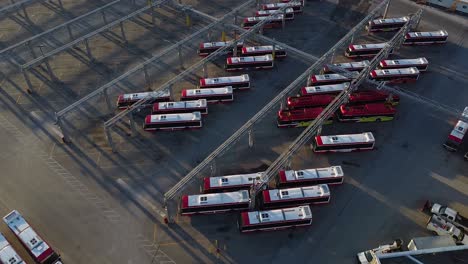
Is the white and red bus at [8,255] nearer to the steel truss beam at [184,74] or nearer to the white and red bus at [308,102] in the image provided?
the steel truss beam at [184,74]

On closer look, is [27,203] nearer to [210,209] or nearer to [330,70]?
[210,209]

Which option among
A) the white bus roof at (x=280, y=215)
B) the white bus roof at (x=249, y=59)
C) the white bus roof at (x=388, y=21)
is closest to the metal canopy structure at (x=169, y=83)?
the white bus roof at (x=249, y=59)

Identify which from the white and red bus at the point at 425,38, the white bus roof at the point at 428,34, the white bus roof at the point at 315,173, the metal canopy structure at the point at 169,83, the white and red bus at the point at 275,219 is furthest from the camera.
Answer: the white bus roof at the point at 428,34

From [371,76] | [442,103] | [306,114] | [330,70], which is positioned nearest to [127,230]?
[306,114]

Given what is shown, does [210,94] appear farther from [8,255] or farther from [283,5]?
[8,255]

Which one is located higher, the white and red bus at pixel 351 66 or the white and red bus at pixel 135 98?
the white and red bus at pixel 351 66

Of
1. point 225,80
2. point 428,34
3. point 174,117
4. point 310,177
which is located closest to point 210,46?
point 225,80

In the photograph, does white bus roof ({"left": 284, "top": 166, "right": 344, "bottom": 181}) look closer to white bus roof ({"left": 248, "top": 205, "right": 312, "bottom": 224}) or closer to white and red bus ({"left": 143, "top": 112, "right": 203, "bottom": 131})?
white bus roof ({"left": 248, "top": 205, "right": 312, "bottom": 224})
